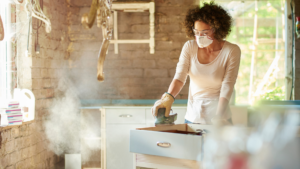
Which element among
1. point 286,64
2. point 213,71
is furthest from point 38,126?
point 286,64

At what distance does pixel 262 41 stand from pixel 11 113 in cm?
285

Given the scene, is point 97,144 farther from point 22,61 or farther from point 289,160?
point 289,160

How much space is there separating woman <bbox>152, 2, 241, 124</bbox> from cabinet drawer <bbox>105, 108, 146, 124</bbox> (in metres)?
1.19

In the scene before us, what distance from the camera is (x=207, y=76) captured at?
163 centimetres

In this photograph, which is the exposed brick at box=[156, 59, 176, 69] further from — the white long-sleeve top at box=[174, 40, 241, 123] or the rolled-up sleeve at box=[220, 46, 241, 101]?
the rolled-up sleeve at box=[220, 46, 241, 101]

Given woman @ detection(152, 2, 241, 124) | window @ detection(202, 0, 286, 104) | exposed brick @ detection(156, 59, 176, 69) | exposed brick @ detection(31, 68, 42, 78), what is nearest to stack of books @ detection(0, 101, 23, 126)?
exposed brick @ detection(31, 68, 42, 78)

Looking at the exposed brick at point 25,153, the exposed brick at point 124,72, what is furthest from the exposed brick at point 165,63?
the exposed brick at point 25,153

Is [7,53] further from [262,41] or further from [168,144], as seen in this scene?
[262,41]

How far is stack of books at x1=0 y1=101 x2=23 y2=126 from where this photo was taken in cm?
201

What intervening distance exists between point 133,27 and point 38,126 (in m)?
1.58

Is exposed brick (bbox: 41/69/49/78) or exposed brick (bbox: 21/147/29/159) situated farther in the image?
exposed brick (bbox: 41/69/49/78)

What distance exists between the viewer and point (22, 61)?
8.26ft

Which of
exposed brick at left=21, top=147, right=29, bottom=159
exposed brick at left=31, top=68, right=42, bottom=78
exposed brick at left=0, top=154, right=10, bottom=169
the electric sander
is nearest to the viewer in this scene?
the electric sander

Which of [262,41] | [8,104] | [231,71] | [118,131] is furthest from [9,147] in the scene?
[262,41]
